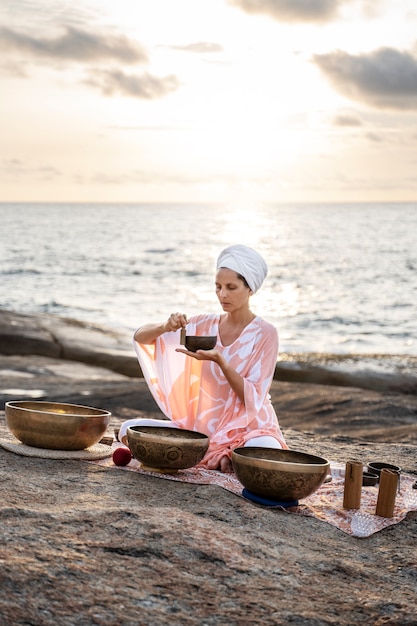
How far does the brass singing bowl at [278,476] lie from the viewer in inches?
159

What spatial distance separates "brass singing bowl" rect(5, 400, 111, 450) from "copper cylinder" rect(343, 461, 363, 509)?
1.45m

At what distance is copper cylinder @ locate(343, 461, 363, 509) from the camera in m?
4.35

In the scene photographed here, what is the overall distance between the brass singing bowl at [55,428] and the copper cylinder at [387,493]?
1642 mm

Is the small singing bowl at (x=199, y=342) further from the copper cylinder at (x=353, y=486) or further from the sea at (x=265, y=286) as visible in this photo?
the sea at (x=265, y=286)

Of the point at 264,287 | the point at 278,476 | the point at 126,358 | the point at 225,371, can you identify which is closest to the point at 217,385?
the point at 225,371

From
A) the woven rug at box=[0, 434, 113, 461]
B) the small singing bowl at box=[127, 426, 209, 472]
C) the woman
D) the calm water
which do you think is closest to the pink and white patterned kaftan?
the woman

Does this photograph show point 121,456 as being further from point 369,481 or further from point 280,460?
point 369,481

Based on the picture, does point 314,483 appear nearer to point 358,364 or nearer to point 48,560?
point 48,560

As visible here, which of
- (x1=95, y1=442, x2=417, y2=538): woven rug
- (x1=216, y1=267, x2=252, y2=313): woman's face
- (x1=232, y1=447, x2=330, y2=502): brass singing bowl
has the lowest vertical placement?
(x1=95, y1=442, x2=417, y2=538): woven rug

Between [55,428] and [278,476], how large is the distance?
1.38 meters

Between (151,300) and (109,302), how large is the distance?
182 centimetres

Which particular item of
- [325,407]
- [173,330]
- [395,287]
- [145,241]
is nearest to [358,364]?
[325,407]

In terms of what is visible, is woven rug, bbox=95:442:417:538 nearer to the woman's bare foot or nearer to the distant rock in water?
the woman's bare foot

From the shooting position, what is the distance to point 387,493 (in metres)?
4.29
